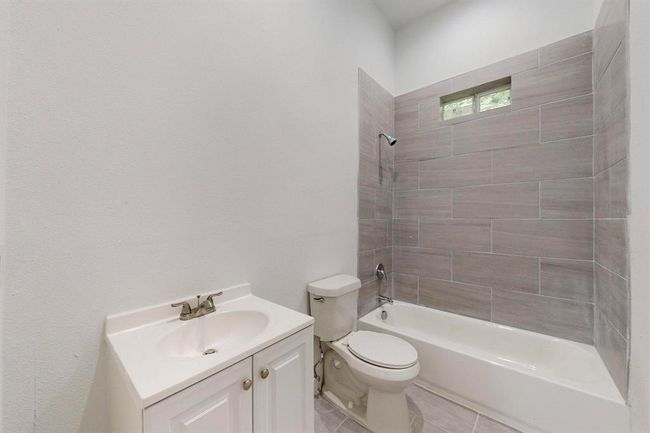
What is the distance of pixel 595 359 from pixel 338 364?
5.13 ft

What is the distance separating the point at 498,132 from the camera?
1.91 m

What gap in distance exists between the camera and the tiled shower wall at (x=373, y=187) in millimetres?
2049

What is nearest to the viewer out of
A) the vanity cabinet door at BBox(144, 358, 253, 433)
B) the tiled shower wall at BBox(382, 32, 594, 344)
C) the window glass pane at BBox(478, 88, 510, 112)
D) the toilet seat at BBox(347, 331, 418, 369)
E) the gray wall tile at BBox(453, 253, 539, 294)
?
the vanity cabinet door at BBox(144, 358, 253, 433)

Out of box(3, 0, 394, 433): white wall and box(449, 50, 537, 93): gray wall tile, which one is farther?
box(449, 50, 537, 93): gray wall tile

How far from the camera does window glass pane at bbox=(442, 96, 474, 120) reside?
210 cm

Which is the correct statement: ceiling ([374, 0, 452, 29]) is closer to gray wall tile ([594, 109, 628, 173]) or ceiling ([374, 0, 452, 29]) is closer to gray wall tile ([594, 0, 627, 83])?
gray wall tile ([594, 0, 627, 83])

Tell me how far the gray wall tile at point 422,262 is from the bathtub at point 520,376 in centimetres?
35

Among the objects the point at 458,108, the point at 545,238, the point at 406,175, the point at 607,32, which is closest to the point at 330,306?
the point at 406,175

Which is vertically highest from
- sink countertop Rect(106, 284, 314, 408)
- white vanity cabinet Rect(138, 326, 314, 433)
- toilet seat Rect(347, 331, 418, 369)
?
sink countertop Rect(106, 284, 314, 408)

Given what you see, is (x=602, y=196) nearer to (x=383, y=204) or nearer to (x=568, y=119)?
(x=568, y=119)

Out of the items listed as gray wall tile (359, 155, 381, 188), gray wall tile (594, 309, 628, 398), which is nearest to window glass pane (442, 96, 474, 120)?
gray wall tile (359, 155, 381, 188)

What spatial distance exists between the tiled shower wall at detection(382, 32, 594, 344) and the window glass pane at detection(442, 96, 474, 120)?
10 cm

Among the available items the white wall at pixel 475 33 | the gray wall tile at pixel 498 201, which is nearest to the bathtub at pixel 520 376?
the gray wall tile at pixel 498 201

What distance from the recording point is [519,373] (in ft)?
4.55
